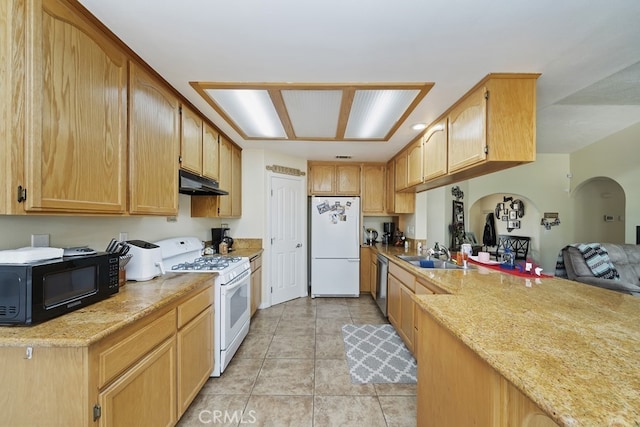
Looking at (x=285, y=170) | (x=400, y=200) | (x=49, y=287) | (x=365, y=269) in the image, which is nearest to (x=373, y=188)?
(x=400, y=200)

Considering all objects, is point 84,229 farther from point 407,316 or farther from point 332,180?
point 332,180

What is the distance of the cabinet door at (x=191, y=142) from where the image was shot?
2.02m

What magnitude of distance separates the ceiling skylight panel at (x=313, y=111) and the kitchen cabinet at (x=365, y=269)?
7.03ft

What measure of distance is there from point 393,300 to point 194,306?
2153 millimetres

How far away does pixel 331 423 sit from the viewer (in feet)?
5.19

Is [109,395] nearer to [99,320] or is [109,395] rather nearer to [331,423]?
[99,320]

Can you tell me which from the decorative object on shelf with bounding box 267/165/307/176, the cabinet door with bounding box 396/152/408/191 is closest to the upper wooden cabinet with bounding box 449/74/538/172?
the cabinet door with bounding box 396/152/408/191

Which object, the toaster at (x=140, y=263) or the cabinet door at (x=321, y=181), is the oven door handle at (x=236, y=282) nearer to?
the toaster at (x=140, y=263)

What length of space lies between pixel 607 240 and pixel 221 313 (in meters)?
7.42

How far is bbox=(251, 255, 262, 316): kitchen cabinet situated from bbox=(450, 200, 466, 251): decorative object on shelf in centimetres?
420

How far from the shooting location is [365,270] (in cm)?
418

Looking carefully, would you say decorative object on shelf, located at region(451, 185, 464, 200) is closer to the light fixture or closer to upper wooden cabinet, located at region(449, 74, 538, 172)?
the light fixture

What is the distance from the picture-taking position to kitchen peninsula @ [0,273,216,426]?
0.88 metres

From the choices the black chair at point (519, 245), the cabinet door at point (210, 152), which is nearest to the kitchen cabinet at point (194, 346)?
the cabinet door at point (210, 152)
